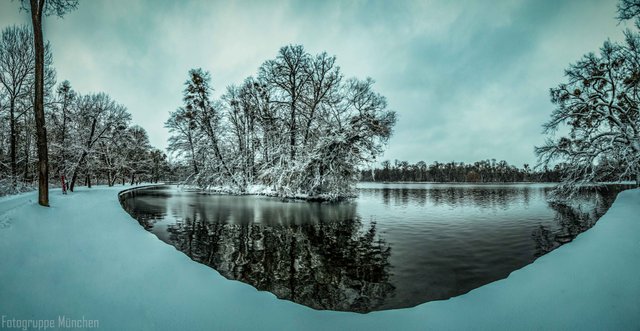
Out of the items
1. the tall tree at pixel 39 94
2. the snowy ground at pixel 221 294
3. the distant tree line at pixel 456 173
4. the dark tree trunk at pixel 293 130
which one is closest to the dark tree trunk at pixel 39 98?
the tall tree at pixel 39 94

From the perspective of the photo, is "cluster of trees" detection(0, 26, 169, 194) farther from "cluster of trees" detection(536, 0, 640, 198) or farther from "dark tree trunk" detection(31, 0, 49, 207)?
"cluster of trees" detection(536, 0, 640, 198)

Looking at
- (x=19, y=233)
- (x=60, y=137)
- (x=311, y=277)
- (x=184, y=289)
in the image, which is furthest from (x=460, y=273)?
(x=60, y=137)

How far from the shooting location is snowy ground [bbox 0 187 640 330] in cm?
287

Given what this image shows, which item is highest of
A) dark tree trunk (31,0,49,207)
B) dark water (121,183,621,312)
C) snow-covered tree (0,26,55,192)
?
snow-covered tree (0,26,55,192)

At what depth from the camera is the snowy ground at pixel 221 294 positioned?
9.43 ft

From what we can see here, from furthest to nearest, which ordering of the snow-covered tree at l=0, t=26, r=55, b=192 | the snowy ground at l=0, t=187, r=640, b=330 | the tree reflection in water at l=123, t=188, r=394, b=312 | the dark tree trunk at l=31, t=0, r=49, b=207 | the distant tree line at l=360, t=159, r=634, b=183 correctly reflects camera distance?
the distant tree line at l=360, t=159, r=634, b=183, the snow-covered tree at l=0, t=26, r=55, b=192, the dark tree trunk at l=31, t=0, r=49, b=207, the tree reflection in water at l=123, t=188, r=394, b=312, the snowy ground at l=0, t=187, r=640, b=330

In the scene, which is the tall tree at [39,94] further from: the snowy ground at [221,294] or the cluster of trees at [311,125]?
the cluster of trees at [311,125]

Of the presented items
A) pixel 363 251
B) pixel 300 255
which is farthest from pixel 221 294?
pixel 363 251

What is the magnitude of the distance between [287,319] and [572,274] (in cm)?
457

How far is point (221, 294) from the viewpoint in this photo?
356cm

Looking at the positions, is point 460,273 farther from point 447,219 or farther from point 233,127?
point 233,127

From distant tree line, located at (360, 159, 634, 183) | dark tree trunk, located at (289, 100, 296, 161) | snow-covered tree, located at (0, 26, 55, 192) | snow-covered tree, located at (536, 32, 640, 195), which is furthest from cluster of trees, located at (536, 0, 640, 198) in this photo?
distant tree line, located at (360, 159, 634, 183)

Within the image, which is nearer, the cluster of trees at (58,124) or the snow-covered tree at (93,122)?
the cluster of trees at (58,124)

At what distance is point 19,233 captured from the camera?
4223 millimetres
